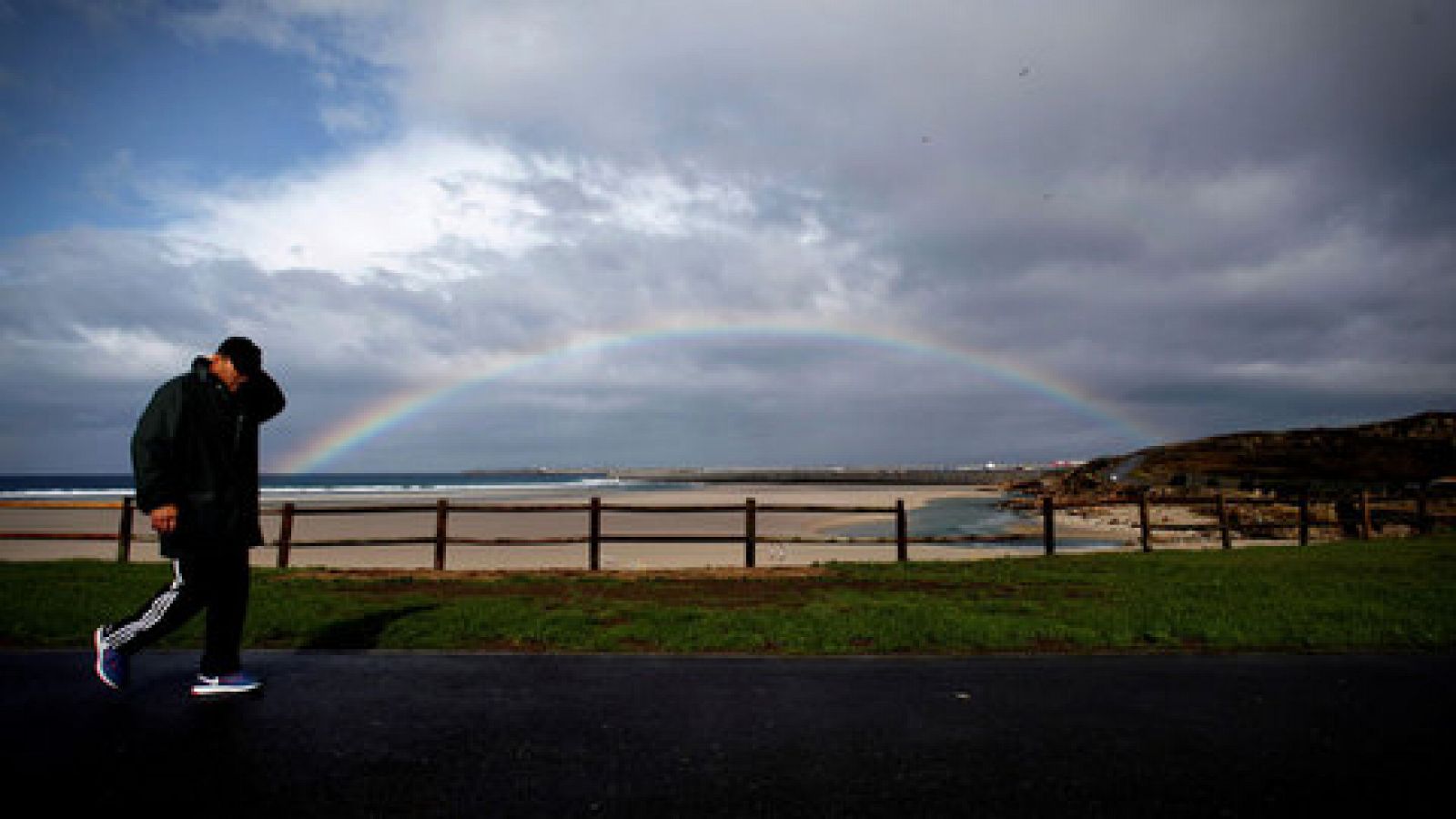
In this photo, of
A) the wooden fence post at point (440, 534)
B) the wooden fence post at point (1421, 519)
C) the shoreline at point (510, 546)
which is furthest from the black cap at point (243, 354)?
the wooden fence post at point (1421, 519)

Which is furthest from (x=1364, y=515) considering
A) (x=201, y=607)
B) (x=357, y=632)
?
(x=201, y=607)

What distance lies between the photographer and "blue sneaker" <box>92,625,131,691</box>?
4574 mm

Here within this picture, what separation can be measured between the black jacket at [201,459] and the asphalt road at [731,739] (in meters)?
1.04

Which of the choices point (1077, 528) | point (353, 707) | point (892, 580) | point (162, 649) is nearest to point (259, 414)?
point (353, 707)

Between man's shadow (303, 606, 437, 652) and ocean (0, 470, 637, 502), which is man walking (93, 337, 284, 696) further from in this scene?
ocean (0, 470, 637, 502)

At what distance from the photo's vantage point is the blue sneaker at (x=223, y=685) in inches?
185

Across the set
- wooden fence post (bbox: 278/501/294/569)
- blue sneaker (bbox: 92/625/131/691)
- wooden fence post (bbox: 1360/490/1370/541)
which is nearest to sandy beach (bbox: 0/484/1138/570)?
wooden fence post (bbox: 278/501/294/569)

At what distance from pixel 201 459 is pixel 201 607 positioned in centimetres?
87

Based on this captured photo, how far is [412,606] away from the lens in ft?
28.1

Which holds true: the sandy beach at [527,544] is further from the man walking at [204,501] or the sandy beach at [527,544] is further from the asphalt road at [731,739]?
the asphalt road at [731,739]

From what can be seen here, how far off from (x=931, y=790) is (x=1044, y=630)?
442 cm

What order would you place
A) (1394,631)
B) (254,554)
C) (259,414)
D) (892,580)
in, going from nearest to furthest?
1. (259,414)
2. (1394,631)
3. (892,580)
4. (254,554)

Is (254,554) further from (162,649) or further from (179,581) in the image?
(179,581)

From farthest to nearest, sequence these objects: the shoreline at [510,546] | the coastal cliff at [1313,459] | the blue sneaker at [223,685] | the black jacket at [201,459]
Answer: the coastal cliff at [1313,459] → the shoreline at [510,546] → the blue sneaker at [223,685] → the black jacket at [201,459]
